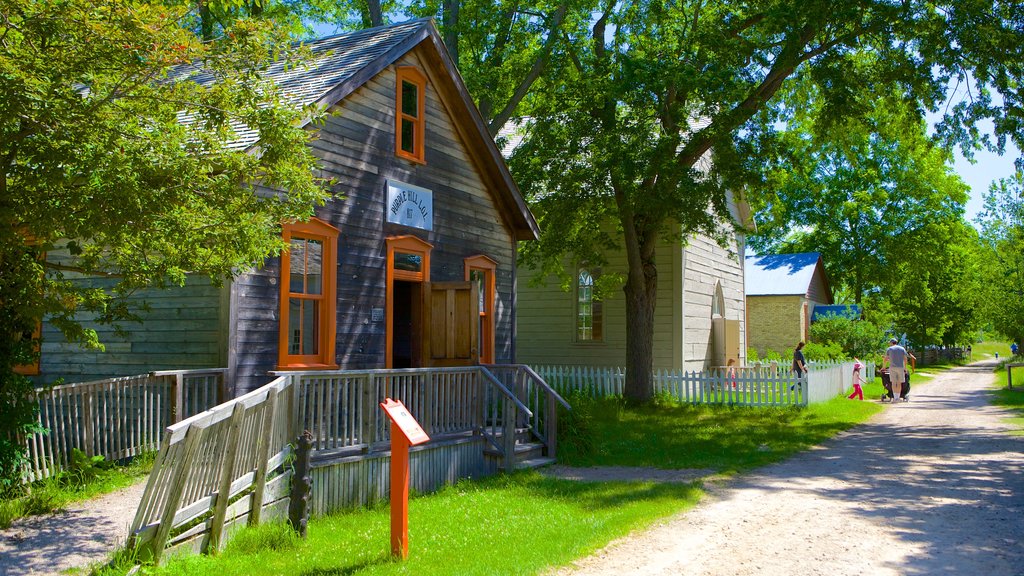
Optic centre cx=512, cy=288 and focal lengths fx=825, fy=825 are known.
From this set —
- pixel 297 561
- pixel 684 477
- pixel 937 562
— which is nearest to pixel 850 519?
pixel 937 562

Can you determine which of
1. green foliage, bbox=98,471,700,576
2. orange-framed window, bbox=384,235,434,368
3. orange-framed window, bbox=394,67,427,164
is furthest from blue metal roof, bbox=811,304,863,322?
green foliage, bbox=98,471,700,576

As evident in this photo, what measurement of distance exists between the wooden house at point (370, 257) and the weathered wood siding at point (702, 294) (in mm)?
9202

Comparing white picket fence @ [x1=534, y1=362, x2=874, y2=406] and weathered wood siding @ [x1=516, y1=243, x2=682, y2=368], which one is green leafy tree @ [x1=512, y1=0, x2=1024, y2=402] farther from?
weathered wood siding @ [x1=516, y1=243, x2=682, y2=368]

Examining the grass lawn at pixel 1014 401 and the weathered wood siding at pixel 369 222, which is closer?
the weathered wood siding at pixel 369 222

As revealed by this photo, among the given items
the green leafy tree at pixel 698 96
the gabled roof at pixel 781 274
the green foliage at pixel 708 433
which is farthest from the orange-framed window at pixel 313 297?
the gabled roof at pixel 781 274

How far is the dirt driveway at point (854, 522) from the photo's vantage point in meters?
A: 7.16

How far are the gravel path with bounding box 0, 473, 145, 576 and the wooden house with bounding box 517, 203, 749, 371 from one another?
1737 cm

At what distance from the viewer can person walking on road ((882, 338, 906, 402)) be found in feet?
78.9

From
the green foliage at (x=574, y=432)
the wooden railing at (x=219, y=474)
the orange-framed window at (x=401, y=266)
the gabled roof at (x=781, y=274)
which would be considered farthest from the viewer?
the gabled roof at (x=781, y=274)

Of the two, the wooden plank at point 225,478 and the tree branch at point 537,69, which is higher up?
the tree branch at point 537,69

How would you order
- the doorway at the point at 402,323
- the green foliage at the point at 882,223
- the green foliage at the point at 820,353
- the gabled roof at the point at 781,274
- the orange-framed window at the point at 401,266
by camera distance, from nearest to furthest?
1. the orange-framed window at the point at 401,266
2. the doorway at the point at 402,323
3. the green foliage at the point at 820,353
4. the gabled roof at the point at 781,274
5. the green foliage at the point at 882,223

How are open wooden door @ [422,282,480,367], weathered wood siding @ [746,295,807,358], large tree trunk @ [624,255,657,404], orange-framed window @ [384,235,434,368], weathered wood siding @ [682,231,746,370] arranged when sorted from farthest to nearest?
weathered wood siding @ [746,295,807,358]
weathered wood siding @ [682,231,746,370]
large tree trunk @ [624,255,657,404]
open wooden door @ [422,282,480,367]
orange-framed window @ [384,235,434,368]

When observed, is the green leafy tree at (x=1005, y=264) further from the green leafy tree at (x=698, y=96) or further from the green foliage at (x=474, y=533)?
the green foliage at (x=474, y=533)

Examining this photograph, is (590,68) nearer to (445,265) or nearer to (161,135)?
(445,265)
